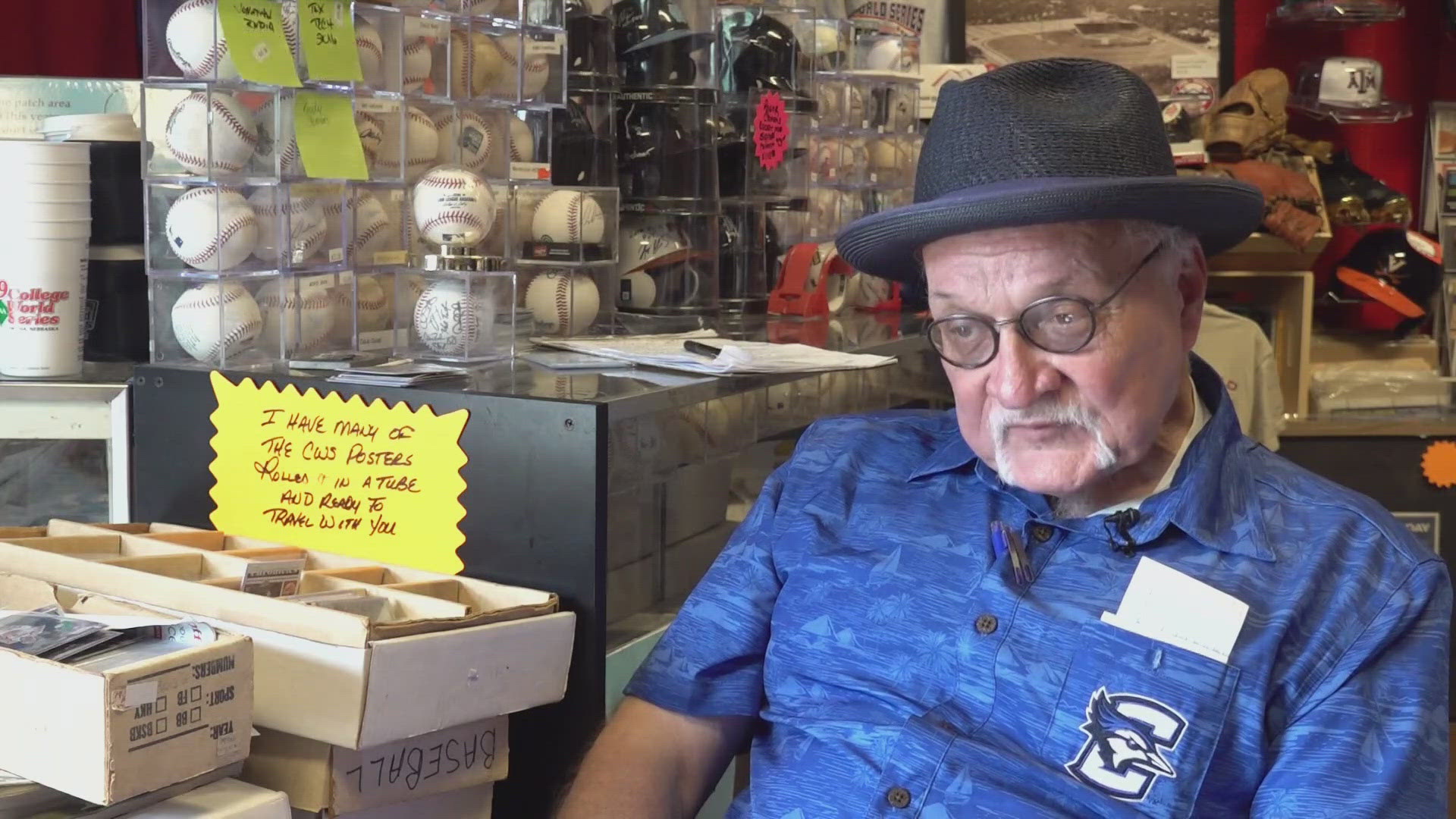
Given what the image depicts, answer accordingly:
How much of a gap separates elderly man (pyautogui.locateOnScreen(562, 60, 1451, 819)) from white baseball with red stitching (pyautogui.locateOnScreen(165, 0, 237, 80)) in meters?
0.80

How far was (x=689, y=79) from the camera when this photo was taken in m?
2.59

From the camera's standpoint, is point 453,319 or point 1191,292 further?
point 453,319

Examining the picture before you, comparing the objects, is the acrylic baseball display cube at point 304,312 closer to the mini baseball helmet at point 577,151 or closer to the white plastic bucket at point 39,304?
the white plastic bucket at point 39,304

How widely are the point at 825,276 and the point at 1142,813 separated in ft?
5.76

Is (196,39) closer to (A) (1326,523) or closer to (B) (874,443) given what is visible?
(B) (874,443)

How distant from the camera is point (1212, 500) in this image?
1410mm

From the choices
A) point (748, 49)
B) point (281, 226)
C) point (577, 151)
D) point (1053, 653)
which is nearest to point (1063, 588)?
point (1053, 653)

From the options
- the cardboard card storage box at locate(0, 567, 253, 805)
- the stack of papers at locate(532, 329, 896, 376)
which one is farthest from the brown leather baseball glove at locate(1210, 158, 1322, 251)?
the cardboard card storage box at locate(0, 567, 253, 805)

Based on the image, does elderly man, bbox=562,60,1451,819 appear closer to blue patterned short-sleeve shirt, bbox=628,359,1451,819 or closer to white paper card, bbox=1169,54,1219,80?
blue patterned short-sleeve shirt, bbox=628,359,1451,819

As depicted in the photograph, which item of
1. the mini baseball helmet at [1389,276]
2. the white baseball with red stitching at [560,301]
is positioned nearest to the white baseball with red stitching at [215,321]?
the white baseball with red stitching at [560,301]

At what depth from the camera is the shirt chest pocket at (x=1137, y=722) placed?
1.29 meters

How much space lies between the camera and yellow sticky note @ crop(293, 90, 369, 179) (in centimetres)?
177

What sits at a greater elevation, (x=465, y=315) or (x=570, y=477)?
(x=465, y=315)

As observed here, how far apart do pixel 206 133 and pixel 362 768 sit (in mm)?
831
